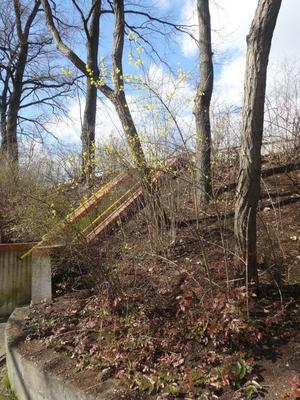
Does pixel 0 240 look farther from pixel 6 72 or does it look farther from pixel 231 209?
pixel 6 72

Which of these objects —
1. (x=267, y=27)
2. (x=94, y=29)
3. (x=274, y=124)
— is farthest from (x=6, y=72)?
(x=267, y=27)

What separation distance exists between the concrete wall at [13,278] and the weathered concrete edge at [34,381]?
1947 millimetres

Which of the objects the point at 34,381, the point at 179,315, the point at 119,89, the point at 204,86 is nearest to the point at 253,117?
the point at 179,315

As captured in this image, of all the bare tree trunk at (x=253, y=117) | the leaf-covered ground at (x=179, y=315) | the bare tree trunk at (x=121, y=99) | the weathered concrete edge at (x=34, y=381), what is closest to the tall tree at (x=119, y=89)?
the bare tree trunk at (x=121, y=99)

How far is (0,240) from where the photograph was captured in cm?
963

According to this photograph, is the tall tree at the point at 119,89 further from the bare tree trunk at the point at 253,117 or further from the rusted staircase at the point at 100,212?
the bare tree trunk at the point at 253,117

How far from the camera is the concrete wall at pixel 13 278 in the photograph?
313 inches

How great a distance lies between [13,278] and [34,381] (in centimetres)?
349

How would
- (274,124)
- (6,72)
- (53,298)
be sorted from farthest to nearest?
(6,72), (274,124), (53,298)

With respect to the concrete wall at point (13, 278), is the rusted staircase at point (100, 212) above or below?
above

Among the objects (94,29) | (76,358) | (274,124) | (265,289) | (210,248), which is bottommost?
(76,358)

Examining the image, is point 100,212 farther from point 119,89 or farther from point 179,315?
point 179,315

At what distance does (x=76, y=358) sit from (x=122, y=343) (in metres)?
0.51

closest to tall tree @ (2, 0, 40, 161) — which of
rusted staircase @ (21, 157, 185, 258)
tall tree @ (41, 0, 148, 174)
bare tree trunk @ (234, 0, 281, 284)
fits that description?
tall tree @ (41, 0, 148, 174)
